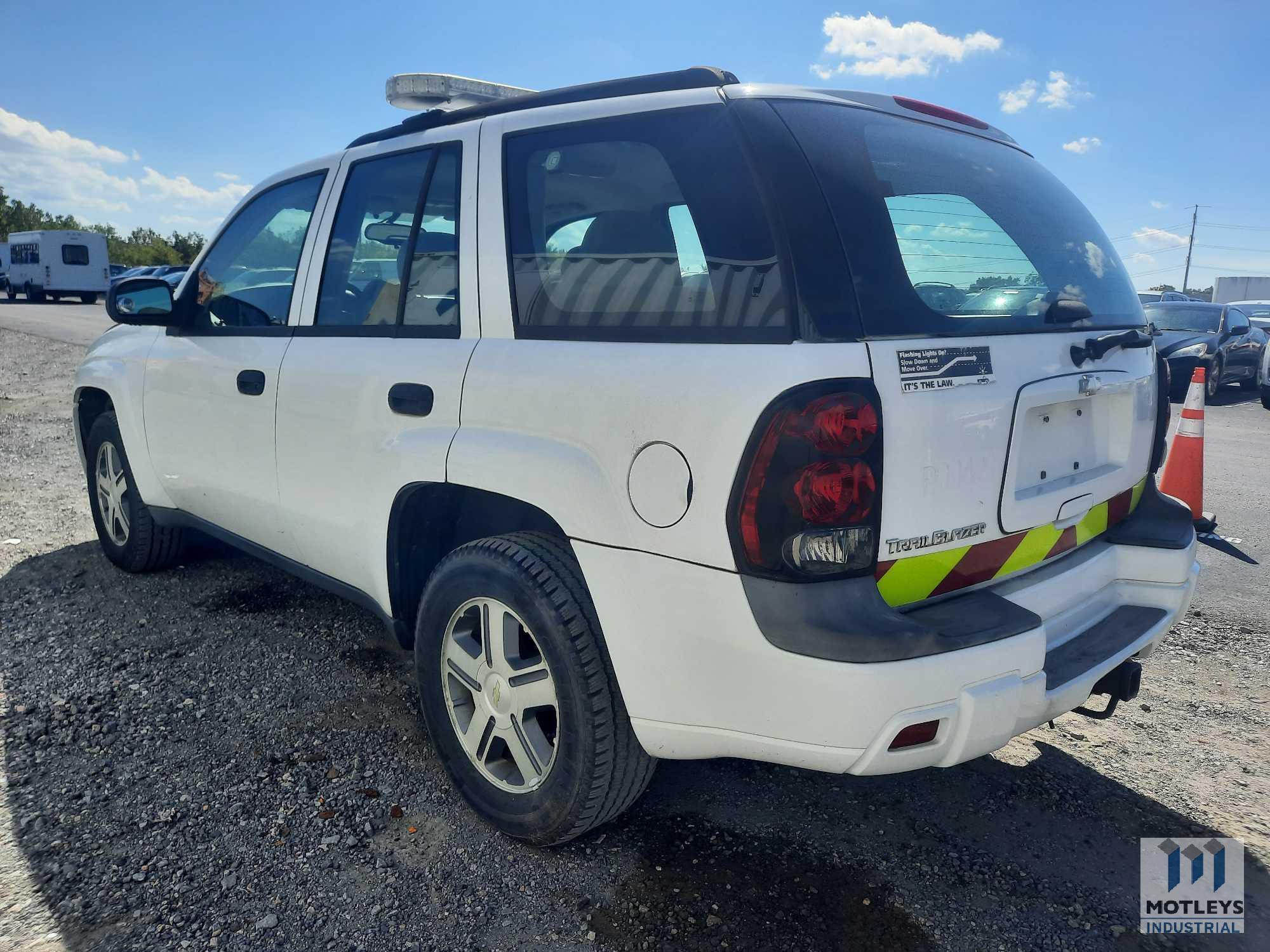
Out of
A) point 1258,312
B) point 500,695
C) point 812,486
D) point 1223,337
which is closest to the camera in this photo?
point 812,486

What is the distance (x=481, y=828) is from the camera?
8.34 ft

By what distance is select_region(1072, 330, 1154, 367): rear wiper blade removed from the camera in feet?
7.43

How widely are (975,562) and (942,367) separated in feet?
1.56

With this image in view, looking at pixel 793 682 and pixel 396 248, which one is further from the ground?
pixel 396 248

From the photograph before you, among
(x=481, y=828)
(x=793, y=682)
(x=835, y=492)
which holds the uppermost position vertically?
(x=835, y=492)

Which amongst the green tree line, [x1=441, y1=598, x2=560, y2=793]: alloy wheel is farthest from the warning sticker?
the green tree line

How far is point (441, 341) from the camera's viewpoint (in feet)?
8.40

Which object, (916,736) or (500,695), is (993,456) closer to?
(916,736)

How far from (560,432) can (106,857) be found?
1.68 meters

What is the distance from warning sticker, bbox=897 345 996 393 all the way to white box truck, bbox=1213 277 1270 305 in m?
46.8

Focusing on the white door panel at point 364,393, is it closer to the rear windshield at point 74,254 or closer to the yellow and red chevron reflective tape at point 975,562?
the yellow and red chevron reflective tape at point 975,562

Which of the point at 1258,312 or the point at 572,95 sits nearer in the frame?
the point at 572,95

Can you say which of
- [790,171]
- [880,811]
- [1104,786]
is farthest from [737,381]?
[1104,786]

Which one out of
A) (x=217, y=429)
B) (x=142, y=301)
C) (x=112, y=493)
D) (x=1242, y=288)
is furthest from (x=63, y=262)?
(x=1242, y=288)
